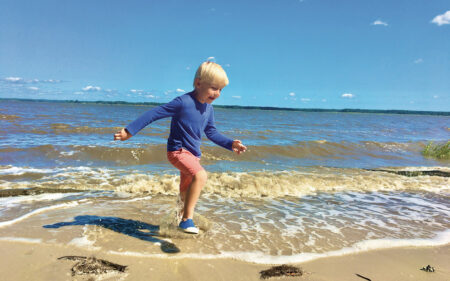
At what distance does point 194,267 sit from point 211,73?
1807mm

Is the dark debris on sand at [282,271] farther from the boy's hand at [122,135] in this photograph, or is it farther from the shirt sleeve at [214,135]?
the boy's hand at [122,135]

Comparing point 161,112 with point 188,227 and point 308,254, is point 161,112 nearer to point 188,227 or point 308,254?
point 188,227

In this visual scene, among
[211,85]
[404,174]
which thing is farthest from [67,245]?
[404,174]

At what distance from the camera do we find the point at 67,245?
293cm

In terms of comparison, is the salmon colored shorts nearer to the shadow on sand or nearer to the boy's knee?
the boy's knee

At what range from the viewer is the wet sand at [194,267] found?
7.88ft

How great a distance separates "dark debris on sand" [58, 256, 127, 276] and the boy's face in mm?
1731

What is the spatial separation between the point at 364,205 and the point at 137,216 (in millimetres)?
3753

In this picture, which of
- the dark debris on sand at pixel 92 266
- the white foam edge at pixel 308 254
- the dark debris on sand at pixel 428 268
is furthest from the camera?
the white foam edge at pixel 308 254

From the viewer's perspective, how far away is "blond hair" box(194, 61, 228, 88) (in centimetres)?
293

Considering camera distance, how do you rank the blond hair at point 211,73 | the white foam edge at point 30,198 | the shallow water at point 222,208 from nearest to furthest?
the blond hair at point 211,73
the shallow water at point 222,208
the white foam edge at point 30,198

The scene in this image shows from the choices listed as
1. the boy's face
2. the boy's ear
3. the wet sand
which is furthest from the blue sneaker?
the boy's ear

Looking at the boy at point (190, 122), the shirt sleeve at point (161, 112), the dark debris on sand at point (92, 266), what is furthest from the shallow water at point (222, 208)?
the shirt sleeve at point (161, 112)

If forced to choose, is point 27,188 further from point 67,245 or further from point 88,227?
point 67,245
